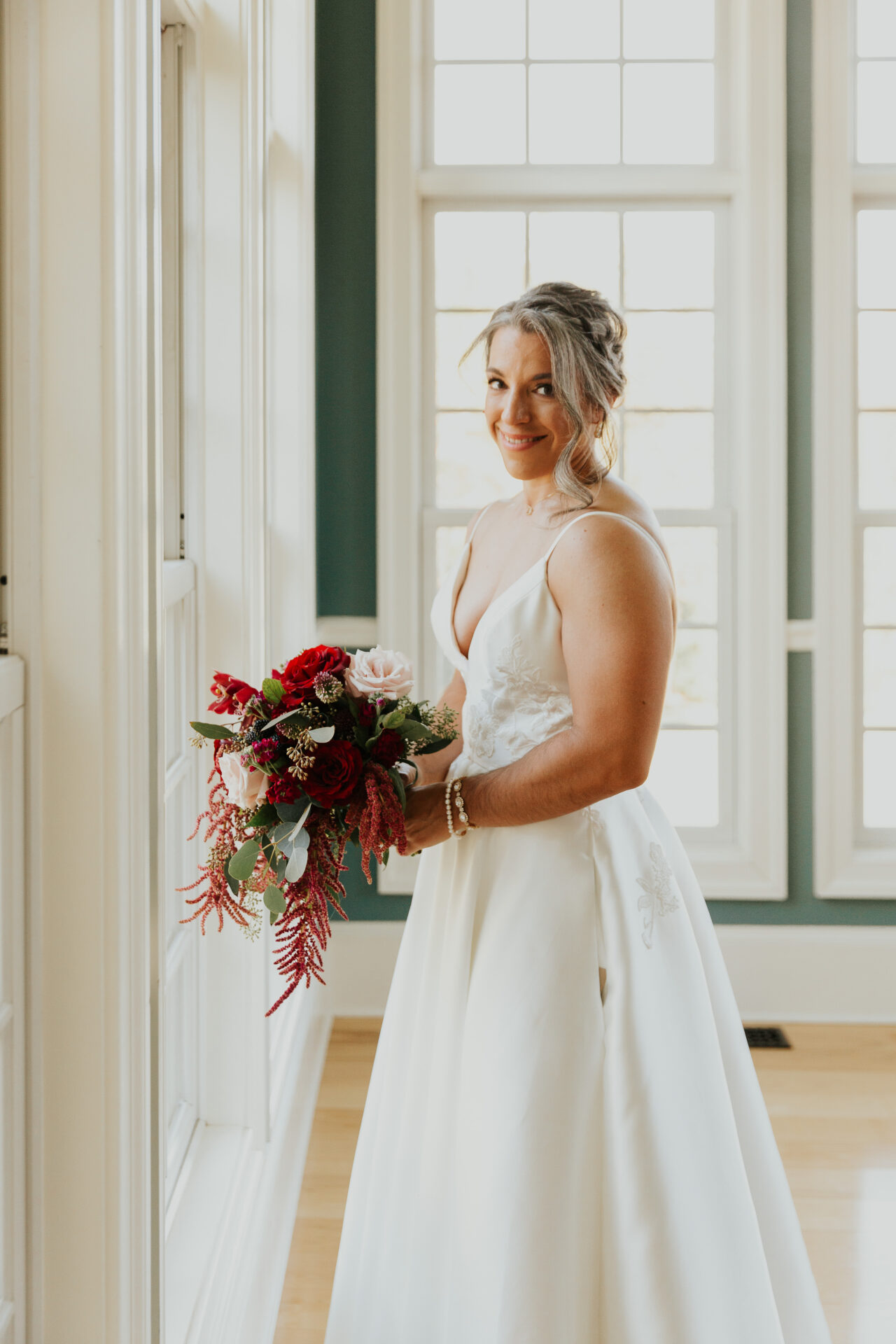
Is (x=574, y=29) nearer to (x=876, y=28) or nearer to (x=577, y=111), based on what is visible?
(x=577, y=111)

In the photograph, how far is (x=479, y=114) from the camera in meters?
3.61

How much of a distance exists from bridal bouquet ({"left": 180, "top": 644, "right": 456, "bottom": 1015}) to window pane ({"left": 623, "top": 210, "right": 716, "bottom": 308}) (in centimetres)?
252

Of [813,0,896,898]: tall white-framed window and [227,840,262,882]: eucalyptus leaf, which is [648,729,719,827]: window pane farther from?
[227,840,262,882]: eucalyptus leaf

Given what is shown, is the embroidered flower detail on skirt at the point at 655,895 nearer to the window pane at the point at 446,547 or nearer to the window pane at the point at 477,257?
the window pane at the point at 446,547

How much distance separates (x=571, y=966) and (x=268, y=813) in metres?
0.49

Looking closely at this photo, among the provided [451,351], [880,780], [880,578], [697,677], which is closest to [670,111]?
[451,351]

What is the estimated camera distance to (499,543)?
1843mm

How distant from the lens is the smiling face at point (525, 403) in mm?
1663

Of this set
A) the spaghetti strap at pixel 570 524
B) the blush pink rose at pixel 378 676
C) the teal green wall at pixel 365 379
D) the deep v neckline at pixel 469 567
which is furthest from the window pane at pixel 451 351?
the blush pink rose at pixel 378 676

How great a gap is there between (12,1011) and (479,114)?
3.24 meters

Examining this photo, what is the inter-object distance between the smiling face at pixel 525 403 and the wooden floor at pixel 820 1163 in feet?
5.19

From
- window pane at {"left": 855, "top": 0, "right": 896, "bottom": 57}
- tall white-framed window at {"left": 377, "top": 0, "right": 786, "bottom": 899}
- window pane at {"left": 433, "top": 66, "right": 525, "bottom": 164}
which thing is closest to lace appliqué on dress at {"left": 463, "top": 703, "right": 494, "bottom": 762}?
tall white-framed window at {"left": 377, "top": 0, "right": 786, "bottom": 899}

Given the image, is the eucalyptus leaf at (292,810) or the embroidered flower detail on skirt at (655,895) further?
the embroidered flower detail on skirt at (655,895)

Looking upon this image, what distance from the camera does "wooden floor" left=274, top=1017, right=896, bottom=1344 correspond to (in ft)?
7.39
